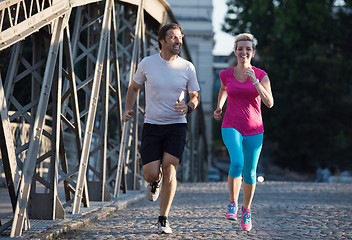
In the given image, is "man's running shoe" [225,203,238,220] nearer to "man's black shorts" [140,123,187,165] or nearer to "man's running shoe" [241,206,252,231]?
"man's running shoe" [241,206,252,231]

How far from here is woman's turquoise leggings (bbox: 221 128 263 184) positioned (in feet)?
22.9

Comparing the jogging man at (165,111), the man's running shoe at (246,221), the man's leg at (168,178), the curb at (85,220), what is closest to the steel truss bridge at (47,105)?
the curb at (85,220)

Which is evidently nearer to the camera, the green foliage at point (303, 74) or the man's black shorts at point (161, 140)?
the man's black shorts at point (161, 140)

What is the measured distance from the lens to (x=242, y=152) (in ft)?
23.2

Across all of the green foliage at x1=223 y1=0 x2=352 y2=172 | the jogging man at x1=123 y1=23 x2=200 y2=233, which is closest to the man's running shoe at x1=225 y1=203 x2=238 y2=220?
the jogging man at x1=123 y1=23 x2=200 y2=233

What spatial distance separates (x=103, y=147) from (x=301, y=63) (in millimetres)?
29290

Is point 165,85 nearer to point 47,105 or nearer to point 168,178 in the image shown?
point 168,178

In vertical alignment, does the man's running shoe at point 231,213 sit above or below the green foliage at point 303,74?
below

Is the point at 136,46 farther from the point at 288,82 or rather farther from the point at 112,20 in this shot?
the point at 288,82

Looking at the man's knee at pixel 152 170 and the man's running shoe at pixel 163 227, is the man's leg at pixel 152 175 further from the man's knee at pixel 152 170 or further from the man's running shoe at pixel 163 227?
the man's running shoe at pixel 163 227

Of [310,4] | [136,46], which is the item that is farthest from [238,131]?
[310,4]

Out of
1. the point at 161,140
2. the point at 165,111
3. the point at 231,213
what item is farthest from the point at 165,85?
the point at 231,213

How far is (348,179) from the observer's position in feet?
101

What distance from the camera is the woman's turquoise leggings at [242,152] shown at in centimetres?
698
